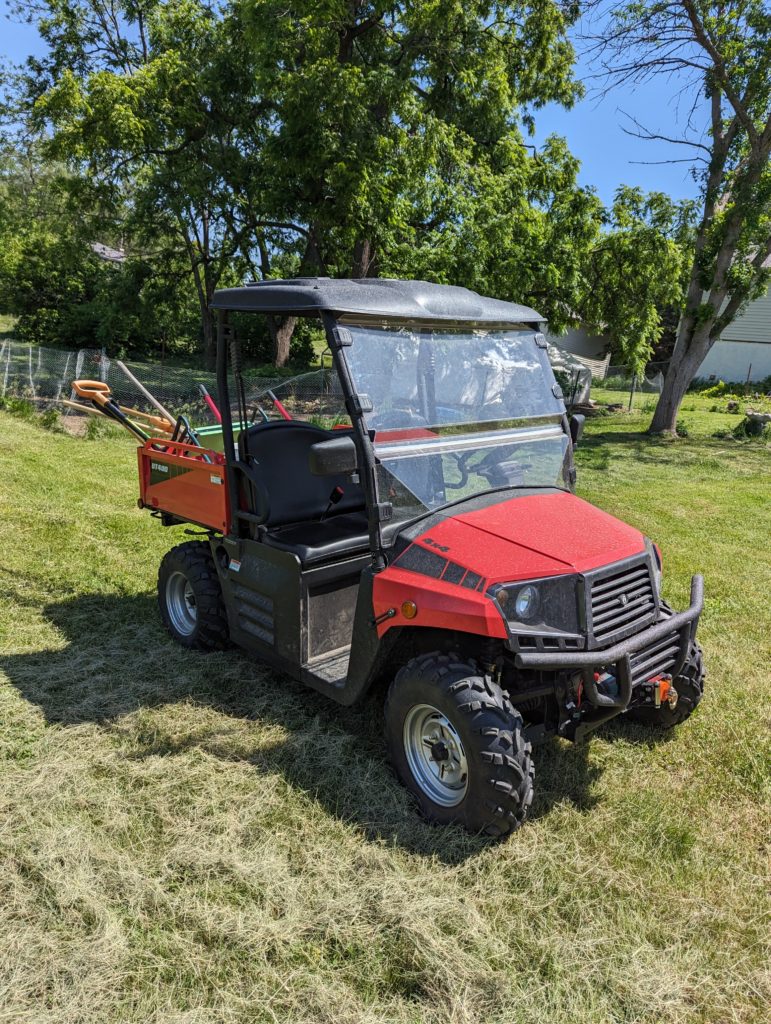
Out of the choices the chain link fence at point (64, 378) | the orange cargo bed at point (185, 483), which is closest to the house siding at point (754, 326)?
the chain link fence at point (64, 378)

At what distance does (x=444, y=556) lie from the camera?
298 centimetres

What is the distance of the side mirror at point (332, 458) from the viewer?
289 cm

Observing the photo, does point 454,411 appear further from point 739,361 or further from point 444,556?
point 739,361

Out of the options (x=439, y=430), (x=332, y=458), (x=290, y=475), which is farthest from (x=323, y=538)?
(x=332, y=458)

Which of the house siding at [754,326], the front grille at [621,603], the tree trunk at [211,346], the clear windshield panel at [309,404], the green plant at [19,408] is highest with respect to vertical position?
the house siding at [754,326]

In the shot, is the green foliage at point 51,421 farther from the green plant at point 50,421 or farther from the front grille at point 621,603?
the front grille at point 621,603

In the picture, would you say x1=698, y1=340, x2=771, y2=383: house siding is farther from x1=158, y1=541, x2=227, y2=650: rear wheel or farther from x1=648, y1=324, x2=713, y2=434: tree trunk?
x1=158, y1=541, x2=227, y2=650: rear wheel

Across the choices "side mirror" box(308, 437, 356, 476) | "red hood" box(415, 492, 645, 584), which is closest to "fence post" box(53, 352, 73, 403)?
"side mirror" box(308, 437, 356, 476)

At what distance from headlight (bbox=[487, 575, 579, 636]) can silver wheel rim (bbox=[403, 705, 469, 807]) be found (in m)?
0.53

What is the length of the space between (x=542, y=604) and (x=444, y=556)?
0.43m

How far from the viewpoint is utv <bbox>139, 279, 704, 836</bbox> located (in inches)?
111

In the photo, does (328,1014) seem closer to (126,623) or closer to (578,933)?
(578,933)

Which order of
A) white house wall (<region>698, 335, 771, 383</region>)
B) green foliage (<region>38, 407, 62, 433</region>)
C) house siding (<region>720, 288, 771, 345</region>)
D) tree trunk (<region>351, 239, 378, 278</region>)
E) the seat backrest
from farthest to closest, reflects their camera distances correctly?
house siding (<region>720, 288, 771, 345</region>), white house wall (<region>698, 335, 771, 383</region>), tree trunk (<region>351, 239, 378, 278</region>), green foliage (<region>38, 407, 62, 433</region>), the seat backrest

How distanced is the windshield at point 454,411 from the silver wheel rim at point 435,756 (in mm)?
866
